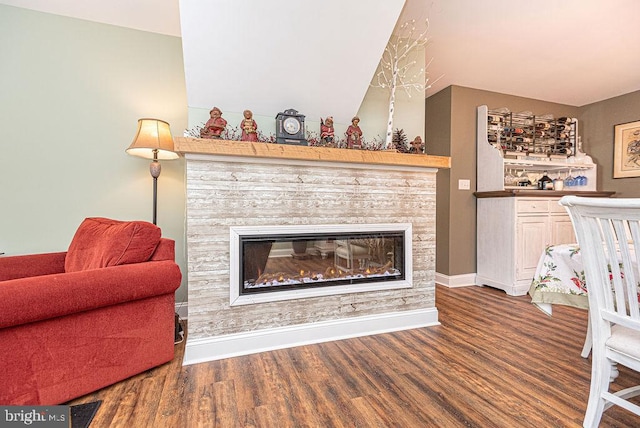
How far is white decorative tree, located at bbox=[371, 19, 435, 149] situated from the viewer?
268cm

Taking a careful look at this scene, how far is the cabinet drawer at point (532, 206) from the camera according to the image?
3355mm

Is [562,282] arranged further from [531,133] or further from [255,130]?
[531,133]

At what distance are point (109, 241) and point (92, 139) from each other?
1260 millimetres

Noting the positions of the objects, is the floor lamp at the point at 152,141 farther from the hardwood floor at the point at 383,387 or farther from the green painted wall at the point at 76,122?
the hardwood floor at the point at 383,387

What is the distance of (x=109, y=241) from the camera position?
69.7 inches

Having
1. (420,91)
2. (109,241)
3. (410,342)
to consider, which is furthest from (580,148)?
(109,241)

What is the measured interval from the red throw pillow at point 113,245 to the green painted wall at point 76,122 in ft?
2.20

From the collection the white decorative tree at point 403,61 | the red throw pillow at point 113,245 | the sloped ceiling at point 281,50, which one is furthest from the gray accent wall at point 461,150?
the red throw pillow at point 113,245

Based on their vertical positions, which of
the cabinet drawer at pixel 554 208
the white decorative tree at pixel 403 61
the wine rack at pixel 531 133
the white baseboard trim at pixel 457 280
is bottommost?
the white baseboard trim at pixel 457 280

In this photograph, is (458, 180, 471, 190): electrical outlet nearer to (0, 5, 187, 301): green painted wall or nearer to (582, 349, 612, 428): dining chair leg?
(582, 349, 612, 428): dining chair leg

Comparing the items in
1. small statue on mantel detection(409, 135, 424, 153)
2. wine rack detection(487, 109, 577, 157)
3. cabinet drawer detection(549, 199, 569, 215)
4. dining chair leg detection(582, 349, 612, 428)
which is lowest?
dining chair leg detection(582, 349, 612, 428)

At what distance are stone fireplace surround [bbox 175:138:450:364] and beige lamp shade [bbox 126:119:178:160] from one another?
56 cm

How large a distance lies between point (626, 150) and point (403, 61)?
11.9 feet

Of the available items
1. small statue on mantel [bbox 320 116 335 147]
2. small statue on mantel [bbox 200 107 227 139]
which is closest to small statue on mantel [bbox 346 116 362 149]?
small statue on mantel [bbox 320 116 335 147]
